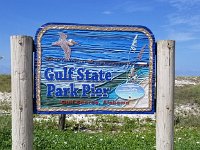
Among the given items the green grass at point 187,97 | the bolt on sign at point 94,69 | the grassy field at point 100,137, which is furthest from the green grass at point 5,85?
the bolt on sign at point 94,69

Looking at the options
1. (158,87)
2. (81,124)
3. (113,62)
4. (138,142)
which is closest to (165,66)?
(158,87)

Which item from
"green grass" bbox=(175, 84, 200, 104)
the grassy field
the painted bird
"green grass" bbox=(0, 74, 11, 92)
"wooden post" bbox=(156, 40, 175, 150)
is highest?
the painted bird

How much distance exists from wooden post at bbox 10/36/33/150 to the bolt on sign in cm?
14

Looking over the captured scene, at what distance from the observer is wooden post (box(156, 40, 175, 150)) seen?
6035 mm

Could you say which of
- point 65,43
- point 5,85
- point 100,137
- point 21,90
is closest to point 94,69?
point 65,43

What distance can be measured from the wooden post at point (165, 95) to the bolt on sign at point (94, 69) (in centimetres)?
10

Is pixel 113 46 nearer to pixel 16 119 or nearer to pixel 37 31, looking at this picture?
pixel 37 31

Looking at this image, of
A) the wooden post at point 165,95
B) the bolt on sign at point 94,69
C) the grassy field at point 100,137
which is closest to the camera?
the bolt on sign at point 94,69

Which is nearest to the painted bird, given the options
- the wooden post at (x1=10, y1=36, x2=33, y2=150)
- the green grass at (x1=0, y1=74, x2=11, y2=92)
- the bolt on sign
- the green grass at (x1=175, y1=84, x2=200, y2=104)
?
the bolt on sign

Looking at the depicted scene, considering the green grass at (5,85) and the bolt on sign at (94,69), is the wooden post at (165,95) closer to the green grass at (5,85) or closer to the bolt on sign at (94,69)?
the bolt on sign at (94,69)

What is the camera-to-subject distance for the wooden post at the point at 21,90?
5.71 m

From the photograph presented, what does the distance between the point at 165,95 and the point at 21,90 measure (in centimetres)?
184

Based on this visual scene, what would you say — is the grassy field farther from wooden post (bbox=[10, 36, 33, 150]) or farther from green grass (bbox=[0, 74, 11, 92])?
green grass (bbox=[0, 74, 11, 92])

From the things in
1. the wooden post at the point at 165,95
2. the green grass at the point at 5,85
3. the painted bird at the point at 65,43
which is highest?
the painted bird at the point at 65,43
